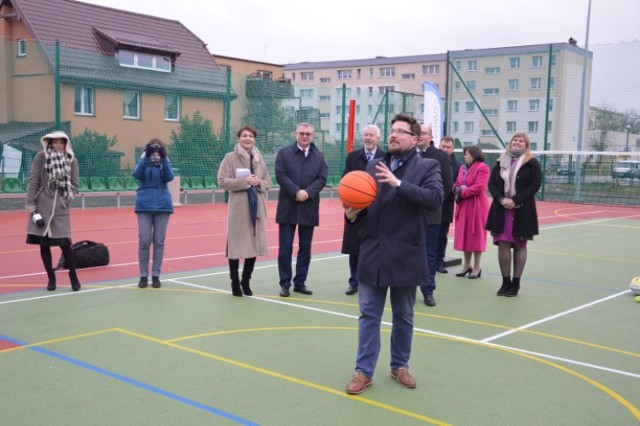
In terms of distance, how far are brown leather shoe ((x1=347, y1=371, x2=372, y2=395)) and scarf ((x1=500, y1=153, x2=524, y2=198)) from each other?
424 centimetres

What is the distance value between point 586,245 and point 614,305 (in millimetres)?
5885

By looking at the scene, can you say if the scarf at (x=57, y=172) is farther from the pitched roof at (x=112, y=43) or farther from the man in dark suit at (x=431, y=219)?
the pitched roof at (x=112, y=43)

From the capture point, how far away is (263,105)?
23.8m

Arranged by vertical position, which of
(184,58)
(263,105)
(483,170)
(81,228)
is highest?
(184,58)

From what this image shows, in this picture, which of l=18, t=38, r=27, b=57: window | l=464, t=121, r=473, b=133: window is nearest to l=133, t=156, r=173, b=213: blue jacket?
l=18, t=38, r=27, b=57: window

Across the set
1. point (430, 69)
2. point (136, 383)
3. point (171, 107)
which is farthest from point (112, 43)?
point (430, 69)

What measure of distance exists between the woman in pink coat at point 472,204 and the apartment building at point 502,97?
53.1ft

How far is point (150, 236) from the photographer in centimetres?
862

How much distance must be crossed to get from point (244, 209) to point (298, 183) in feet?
2.41

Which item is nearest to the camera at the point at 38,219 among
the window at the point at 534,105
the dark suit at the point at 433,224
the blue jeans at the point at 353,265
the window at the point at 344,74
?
the blue jeans at the point at 353,265

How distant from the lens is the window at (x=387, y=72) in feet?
287

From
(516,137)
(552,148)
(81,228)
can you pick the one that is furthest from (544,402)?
(552,148)

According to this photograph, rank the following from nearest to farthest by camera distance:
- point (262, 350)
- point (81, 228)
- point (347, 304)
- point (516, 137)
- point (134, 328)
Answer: point (262, 350) < point (134, 328) < point (347, 304) < point (516, 137) < point (81, 228)

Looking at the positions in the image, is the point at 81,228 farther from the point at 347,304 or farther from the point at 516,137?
the point at 516,137
